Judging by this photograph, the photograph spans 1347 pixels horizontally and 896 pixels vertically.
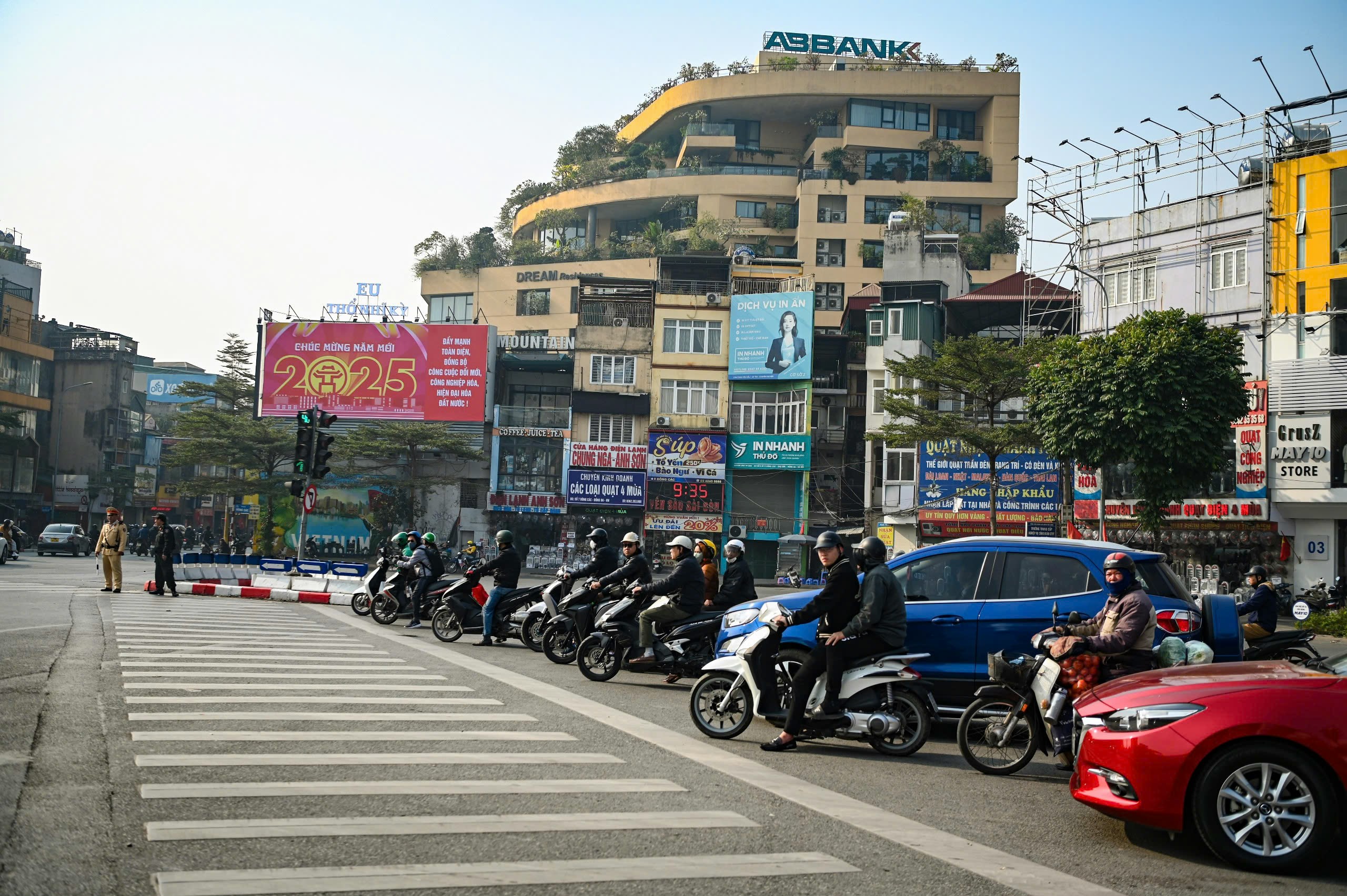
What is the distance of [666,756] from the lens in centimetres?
798

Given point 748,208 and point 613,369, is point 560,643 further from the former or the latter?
point 748,208

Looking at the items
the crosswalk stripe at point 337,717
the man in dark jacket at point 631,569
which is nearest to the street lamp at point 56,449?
the man in dark jacket at point 631,569

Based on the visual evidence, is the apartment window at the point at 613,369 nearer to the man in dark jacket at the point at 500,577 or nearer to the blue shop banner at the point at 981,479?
the blue shop banner at the point at 981,479

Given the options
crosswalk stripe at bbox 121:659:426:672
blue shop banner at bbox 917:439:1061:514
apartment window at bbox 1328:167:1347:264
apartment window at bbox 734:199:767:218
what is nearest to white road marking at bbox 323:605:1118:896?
crosswalk stripe at bbox 121:659:426:672

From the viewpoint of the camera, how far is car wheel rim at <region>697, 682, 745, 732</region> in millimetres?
9195

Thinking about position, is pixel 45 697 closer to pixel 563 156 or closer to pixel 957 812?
pixel 957 812

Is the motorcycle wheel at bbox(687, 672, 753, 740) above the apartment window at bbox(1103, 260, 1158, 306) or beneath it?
beneath

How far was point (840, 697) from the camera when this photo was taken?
28.5ft

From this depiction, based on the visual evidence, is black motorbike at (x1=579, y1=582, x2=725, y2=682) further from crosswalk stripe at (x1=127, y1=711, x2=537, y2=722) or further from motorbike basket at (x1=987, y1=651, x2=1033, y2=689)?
motorbike basket at (x1=987, y1=651, x2=1033, y2=689)

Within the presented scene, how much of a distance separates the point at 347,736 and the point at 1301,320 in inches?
1313

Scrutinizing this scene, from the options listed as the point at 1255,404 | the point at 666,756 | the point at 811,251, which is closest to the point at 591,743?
the point at 666,756

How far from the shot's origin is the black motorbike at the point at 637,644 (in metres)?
12.4

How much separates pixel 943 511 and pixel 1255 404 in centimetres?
1334

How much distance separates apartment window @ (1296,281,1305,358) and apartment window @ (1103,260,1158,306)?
4.79 m
